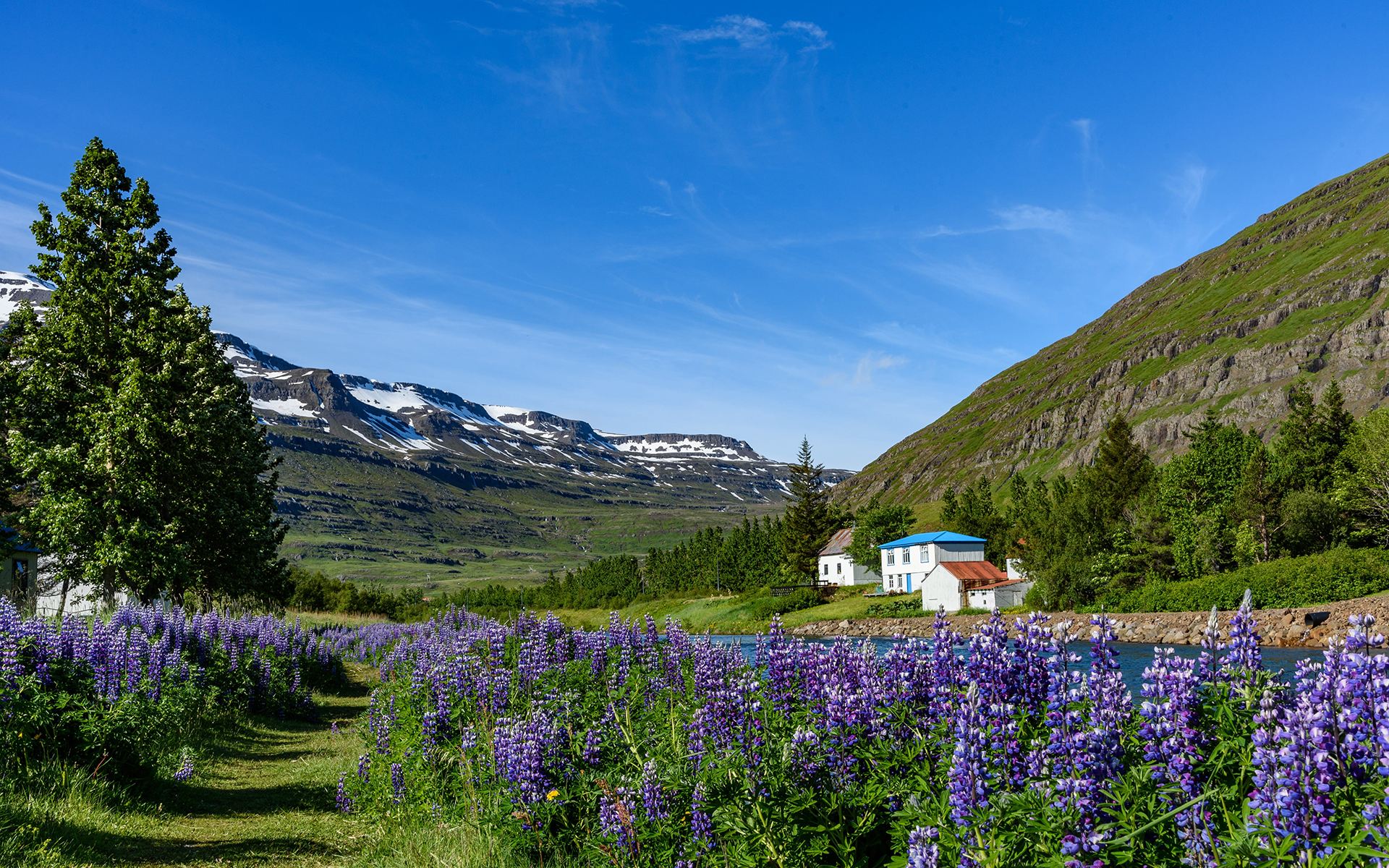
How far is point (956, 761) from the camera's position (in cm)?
343

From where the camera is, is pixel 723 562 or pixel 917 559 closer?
pixel 917 559

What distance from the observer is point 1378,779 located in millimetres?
2877

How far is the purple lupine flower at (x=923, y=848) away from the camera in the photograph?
327 centimetres

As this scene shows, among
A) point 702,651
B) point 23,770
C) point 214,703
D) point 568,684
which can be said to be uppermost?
point 702,651

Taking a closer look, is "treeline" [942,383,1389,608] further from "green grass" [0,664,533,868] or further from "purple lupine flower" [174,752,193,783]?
"purple lupine flower" [174,752,193,783]

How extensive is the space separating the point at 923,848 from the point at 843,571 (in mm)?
106719

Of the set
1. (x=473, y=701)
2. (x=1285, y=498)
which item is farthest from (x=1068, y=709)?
(x=1285, y=498)

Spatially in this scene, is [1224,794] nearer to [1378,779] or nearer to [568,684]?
[1378,779]

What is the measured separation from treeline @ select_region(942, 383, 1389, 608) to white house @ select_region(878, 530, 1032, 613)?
11.8ft

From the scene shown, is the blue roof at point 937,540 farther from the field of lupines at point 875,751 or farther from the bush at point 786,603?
the field of lupines at point 875,751

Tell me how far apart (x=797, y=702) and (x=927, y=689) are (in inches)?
57.0

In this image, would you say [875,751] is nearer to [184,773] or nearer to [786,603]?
[184,773]

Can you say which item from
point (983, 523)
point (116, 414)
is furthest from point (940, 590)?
point (116, 414)

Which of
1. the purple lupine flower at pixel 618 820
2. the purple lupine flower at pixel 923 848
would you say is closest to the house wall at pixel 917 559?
the purple lupine flower at pixel 618 820
